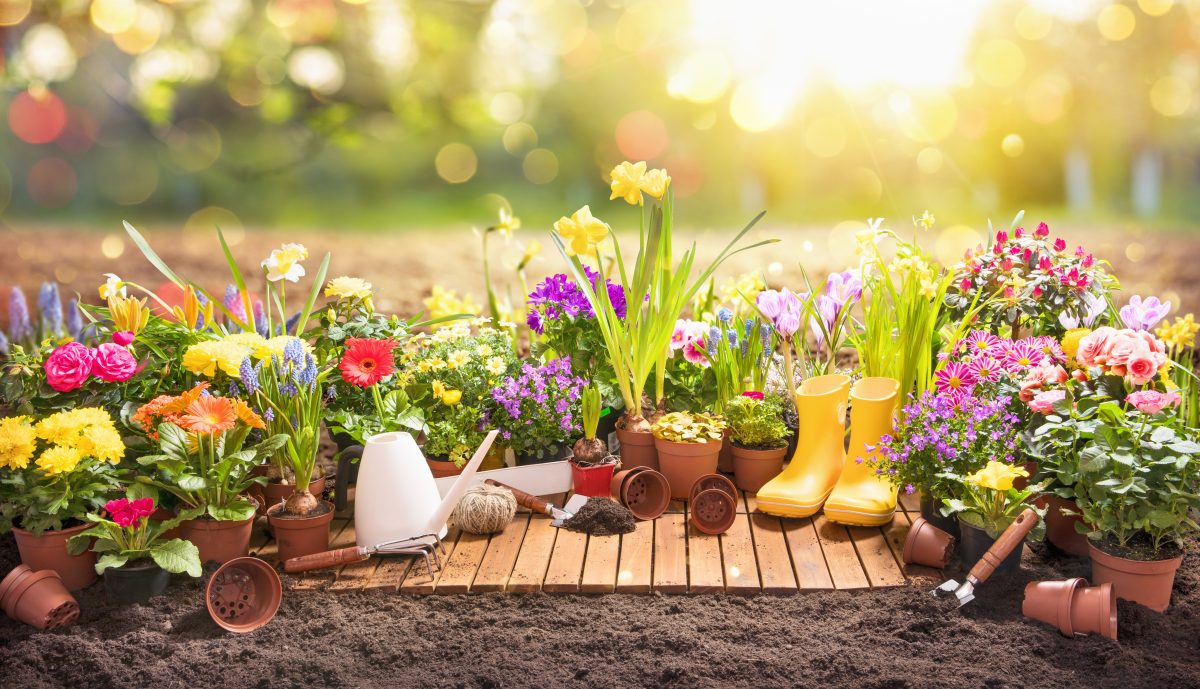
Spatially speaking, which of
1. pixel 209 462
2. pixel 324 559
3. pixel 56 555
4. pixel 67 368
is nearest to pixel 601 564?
pixel 324 559

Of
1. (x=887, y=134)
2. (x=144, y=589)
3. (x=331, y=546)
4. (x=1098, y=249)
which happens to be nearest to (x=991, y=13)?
(x=887, y=134)

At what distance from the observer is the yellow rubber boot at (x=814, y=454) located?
2836 millimetres

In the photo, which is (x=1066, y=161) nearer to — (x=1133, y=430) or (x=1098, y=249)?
(x=1098, y=249)

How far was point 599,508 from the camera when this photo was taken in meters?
2.81

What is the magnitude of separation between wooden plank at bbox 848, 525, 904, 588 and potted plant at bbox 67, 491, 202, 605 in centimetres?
177

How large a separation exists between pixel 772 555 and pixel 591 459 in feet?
2.26

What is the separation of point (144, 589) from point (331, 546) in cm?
53

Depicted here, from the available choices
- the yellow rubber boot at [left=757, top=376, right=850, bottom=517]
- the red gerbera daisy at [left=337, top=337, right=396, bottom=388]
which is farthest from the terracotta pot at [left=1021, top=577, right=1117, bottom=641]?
the red gerbera daisy at [left=337, top=337, right=396, bottom=388]

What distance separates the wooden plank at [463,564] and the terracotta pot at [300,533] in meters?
0.37

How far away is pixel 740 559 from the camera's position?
2566 millimetres

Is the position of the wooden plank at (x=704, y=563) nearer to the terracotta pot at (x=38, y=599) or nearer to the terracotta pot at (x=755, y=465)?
→ the terracotta pot at (x=755, y=465)

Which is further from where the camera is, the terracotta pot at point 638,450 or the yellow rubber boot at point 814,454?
the terracotta pot at point 638,450

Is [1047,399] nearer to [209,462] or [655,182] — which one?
[655,182]

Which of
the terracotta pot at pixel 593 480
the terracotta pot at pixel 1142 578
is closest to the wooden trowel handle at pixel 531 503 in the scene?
the terracotta pot at pixel 593 480
